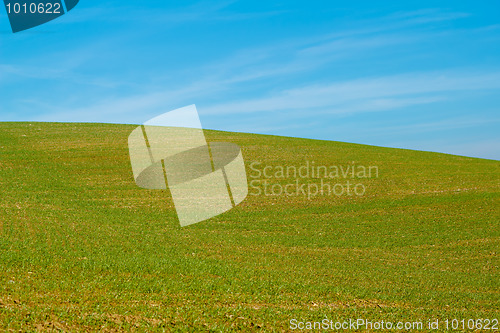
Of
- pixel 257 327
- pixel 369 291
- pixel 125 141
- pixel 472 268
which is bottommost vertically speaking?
pixel 472 268

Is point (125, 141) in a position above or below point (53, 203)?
above

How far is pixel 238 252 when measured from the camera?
21.3 metres

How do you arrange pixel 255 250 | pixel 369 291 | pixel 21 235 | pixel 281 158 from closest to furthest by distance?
pixel 369 291
pixel 21 235
pixel 255 250
pixel 281 158

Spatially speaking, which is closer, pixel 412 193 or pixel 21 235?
pixel 21 235

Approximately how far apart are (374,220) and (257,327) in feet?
66.7

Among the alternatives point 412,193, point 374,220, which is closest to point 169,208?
point 374,220

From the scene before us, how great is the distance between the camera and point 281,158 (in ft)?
158

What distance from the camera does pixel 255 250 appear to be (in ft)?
72.9

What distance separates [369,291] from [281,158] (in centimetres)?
3195

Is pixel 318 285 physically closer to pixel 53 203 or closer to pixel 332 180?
pixel 53 203

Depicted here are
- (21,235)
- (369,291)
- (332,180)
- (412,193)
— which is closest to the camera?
(369,291)

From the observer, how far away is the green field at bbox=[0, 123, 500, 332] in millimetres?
12883

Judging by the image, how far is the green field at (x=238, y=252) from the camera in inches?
507

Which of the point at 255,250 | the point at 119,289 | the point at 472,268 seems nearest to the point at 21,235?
the point at 119,289
